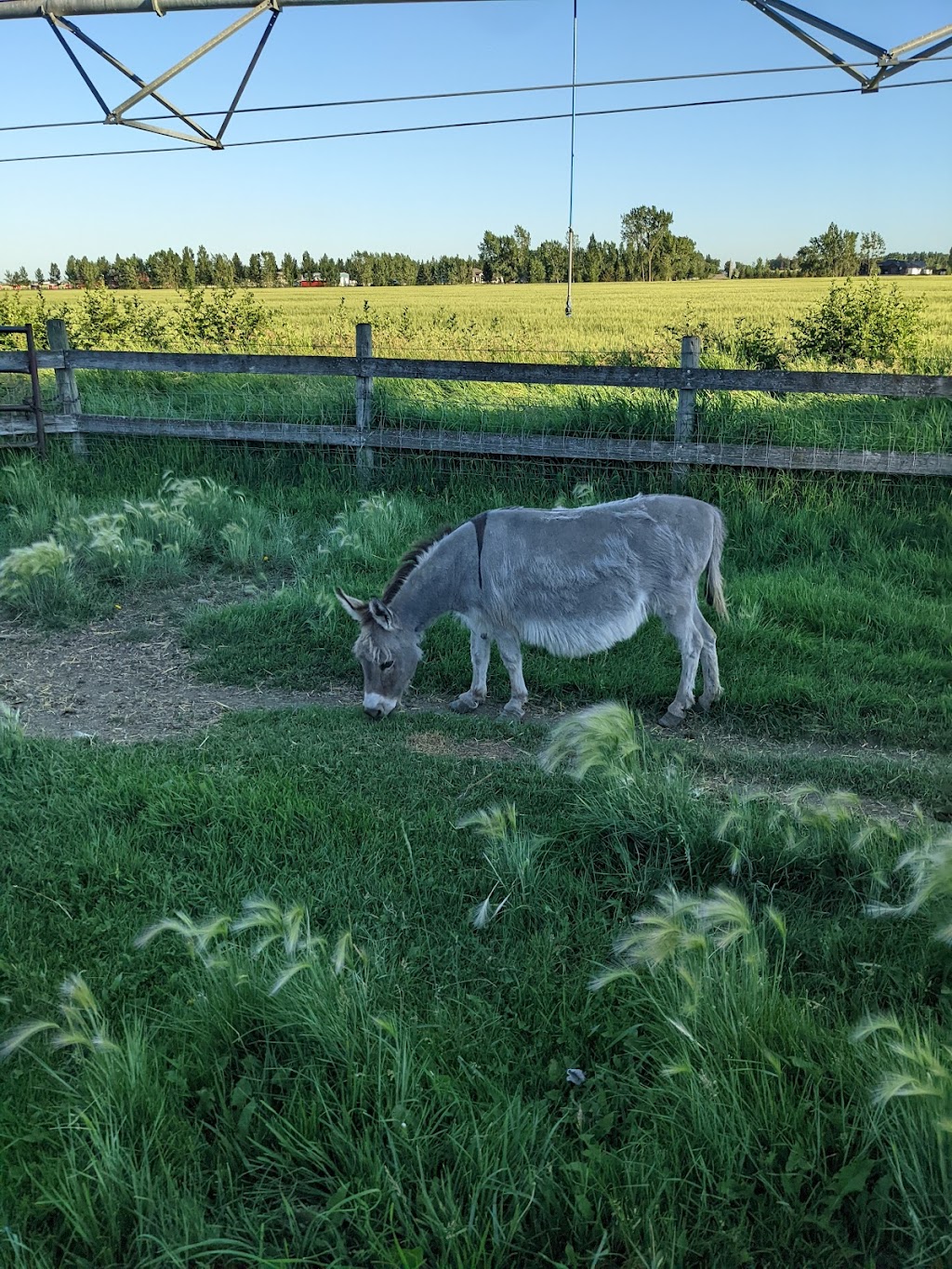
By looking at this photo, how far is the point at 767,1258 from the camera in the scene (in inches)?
84.3

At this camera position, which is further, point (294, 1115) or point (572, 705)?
point (572, 705)

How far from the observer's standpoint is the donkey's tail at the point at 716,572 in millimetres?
6551

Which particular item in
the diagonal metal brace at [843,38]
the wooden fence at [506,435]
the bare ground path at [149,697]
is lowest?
the bare ground path at [149,697]

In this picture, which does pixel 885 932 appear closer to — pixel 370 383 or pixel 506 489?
pixel 506 489

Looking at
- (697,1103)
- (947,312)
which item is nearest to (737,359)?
(697,1103)

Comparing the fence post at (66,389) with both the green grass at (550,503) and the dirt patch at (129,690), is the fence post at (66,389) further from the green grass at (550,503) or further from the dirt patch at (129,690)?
the dirt patch at (129,690)

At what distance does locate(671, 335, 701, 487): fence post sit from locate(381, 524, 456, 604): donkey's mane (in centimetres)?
409

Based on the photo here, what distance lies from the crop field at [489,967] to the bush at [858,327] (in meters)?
7.68

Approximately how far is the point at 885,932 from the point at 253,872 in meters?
2.53

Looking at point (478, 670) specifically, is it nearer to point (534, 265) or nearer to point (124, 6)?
point (124, 6)

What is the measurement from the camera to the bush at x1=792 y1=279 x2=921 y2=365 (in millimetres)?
13273

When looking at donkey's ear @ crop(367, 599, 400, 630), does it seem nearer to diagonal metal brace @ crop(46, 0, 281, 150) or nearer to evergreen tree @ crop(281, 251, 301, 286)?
diagonal metal brace @ crop(46, 0, 281, 150)

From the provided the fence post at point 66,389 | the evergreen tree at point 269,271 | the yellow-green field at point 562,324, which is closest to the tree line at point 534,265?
the evergreen tree at point 269,271

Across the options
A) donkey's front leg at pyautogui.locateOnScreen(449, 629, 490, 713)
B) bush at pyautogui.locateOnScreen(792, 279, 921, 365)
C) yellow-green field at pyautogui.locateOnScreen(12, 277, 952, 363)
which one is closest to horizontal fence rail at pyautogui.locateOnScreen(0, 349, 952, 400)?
yellow-green field at pyautogui.locateOnScreen(12, 277, 952, 363)
